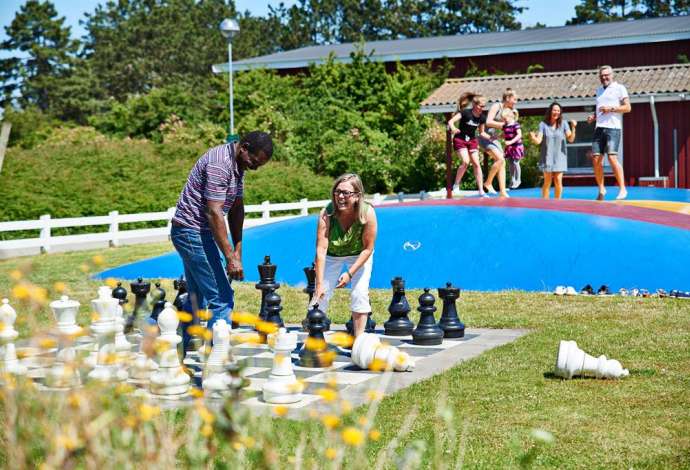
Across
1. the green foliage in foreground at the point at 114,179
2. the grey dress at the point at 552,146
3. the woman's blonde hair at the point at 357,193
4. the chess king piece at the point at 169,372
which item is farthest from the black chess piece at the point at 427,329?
the green foliage in foreground at the point at 114,179

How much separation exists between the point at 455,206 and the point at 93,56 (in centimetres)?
6316

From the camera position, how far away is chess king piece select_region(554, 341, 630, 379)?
271 inches

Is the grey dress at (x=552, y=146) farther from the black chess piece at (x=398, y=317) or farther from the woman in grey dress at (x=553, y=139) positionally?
the black chess piece at (x=398, y=317)

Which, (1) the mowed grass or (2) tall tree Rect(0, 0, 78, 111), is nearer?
(1) the mowed grass

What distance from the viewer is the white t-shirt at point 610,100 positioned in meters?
13.7

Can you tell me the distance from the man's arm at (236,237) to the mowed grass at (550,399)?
3.56 feet

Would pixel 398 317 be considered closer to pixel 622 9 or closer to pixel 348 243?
pixel 348 243

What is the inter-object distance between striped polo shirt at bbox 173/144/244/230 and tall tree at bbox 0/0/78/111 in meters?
60.2

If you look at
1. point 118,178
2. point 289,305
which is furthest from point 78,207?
point 289,305

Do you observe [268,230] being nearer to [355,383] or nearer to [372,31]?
[355,383]

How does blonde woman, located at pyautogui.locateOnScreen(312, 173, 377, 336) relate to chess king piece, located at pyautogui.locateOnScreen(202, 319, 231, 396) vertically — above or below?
above

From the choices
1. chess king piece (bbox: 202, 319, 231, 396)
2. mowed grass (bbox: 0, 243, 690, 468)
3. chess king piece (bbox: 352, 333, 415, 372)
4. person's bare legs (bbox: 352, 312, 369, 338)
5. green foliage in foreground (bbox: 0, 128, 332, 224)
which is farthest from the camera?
green foliage in foreground (bbox: 0, 128, 332, 224)

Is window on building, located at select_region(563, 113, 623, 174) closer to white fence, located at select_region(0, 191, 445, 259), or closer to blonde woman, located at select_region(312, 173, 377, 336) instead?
white fence, located at select_region(0, 191, 445, 259)

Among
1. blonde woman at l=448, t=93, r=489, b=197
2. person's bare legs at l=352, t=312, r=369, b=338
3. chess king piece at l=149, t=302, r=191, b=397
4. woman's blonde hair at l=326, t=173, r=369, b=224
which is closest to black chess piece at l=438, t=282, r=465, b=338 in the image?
person's bare legs at l=352, t=312, r=369, b=338
